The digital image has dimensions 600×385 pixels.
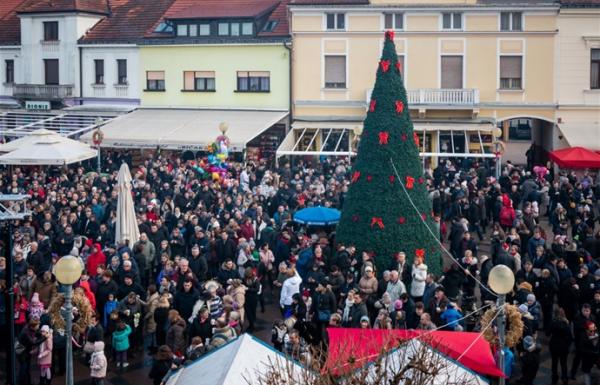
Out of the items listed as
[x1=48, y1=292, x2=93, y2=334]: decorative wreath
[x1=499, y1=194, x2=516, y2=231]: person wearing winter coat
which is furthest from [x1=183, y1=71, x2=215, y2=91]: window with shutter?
[x1=48, y1=292, x2=93, y2=334]: decorative wreath

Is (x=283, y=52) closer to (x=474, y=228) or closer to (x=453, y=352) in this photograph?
(x=474, y=228)

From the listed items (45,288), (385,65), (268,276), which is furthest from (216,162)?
(45,288)

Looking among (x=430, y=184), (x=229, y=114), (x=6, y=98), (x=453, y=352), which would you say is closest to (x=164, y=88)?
(x=229, y=114)

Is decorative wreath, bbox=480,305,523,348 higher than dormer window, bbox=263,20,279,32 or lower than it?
lower

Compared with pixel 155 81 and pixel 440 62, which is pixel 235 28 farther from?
pixel 440 62

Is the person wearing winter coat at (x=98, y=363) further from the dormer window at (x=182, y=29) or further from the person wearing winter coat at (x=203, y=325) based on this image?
the dormer window at (x=182, y=29)

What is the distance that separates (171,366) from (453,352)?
4.09 meters

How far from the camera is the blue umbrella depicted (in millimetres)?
22797

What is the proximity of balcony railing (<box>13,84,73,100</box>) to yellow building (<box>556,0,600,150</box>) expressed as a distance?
20602 millimetres

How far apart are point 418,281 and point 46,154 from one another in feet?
54.8

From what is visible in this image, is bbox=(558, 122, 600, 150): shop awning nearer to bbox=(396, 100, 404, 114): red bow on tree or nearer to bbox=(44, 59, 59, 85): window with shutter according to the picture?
bbox=(396, 100, 404, 114): red bow on tree

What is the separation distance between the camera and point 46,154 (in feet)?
Result: 102

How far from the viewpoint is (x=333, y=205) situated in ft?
85.4

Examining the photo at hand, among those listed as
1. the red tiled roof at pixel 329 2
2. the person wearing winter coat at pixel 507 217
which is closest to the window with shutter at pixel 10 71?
the red tiled roof at pixel 329 2
